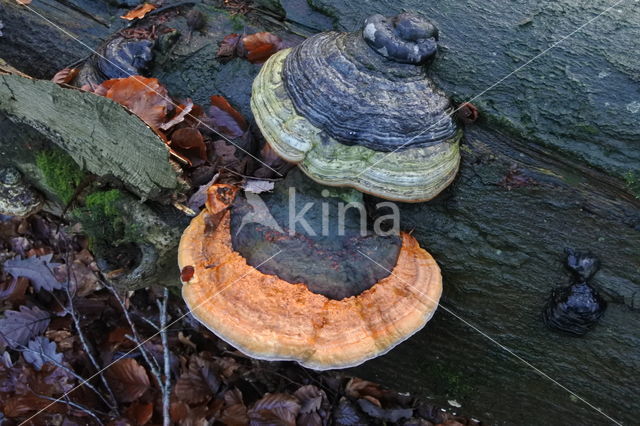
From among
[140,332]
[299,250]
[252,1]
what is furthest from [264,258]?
[140,332]

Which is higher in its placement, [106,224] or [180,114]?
[180,114]

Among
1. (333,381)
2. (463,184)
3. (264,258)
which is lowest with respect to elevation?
A: (333,381)

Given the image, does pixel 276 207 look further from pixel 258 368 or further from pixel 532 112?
pixel 258 368

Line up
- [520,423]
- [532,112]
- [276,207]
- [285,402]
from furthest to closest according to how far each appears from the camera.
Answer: [285,402], [520,423], [276,207], [532,112]

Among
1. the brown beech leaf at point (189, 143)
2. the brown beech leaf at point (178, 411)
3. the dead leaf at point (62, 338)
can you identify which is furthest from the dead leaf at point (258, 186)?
the dead leaf at point (62, 338)

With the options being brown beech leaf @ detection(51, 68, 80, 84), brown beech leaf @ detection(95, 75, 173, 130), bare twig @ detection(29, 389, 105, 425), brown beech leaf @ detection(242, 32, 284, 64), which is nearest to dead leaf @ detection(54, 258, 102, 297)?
bare twig @ detection(29, 389, 105, 425)

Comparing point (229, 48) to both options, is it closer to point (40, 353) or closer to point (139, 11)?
point (139, 11)

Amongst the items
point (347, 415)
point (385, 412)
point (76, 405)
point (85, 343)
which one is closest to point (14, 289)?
point (85, 343)
